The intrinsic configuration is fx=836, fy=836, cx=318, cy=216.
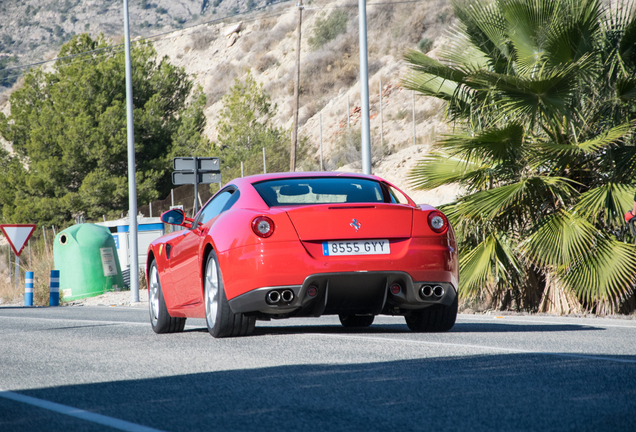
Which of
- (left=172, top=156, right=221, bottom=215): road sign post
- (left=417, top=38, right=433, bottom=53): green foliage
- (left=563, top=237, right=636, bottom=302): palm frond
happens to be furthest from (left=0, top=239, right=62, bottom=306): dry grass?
(left=417, top=38, right=433, bottom=53): green foliage

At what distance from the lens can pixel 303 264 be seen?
6.36 meters

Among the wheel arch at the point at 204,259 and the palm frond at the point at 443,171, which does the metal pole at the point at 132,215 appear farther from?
the wheel arch at the point at 204,259

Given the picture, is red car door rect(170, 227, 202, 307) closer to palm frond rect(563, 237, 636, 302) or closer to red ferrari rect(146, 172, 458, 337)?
red ferrari rect(146, 172, 458, 337)

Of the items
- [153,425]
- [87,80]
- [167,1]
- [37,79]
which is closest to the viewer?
[153,425]

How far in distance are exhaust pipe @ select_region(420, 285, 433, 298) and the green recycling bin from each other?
17023 mm

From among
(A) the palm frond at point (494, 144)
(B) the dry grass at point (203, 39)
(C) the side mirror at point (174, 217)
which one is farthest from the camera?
(B) the dry grass at point (203, 39)

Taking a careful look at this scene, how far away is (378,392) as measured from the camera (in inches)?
171

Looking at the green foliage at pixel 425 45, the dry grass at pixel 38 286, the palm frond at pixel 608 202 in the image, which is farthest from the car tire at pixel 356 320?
the green foliage at pixel 425 45

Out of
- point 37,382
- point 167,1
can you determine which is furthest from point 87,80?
point 167,1

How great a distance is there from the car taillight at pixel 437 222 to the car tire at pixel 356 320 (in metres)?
1.91

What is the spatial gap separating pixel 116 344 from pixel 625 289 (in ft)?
20.9

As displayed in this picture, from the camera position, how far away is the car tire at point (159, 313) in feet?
27.0

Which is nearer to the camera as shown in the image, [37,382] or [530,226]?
[37,382]

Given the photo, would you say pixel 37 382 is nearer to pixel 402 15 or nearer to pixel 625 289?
pixel 625 289
